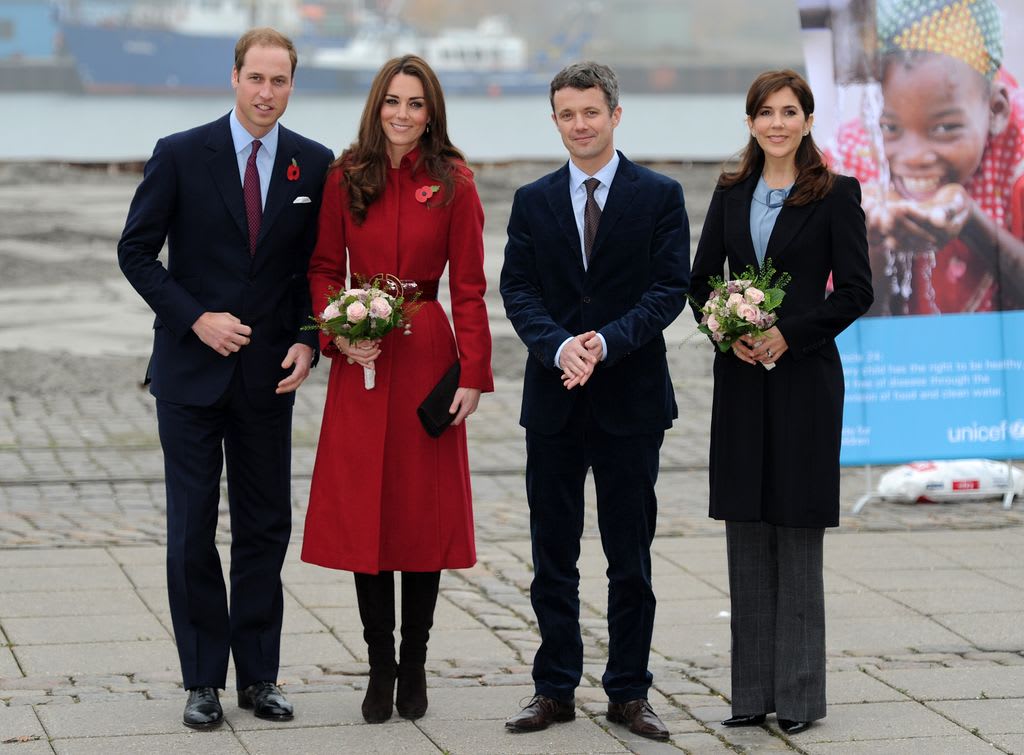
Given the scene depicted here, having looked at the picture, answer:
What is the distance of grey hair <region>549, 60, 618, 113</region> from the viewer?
200 inches

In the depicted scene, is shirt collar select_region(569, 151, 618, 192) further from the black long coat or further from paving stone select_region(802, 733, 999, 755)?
paving stone select_region(802, 733, 999, 755)

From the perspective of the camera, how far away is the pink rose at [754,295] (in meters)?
5.02

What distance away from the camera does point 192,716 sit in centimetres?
523

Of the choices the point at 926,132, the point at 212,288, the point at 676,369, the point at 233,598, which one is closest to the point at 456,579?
the point at 233,598

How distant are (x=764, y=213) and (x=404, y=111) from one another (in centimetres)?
118

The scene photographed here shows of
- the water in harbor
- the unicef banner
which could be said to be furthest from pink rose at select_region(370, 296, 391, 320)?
the water in harbor

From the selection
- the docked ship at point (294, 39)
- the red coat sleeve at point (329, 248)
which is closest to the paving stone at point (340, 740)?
the red coat sleeve at point (329, 248)

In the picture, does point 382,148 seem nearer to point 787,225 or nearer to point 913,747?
point 787,225

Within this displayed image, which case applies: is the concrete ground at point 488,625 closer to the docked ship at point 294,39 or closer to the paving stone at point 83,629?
the paving stone at point 83,629

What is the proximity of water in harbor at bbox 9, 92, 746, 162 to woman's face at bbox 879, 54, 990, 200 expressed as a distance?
9898 millimetres

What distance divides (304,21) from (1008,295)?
1120 centimetres

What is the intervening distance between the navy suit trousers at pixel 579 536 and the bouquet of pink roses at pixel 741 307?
40 cm

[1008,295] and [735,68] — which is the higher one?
[735,68]

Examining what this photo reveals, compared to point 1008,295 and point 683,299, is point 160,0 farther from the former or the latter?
point 683,299
